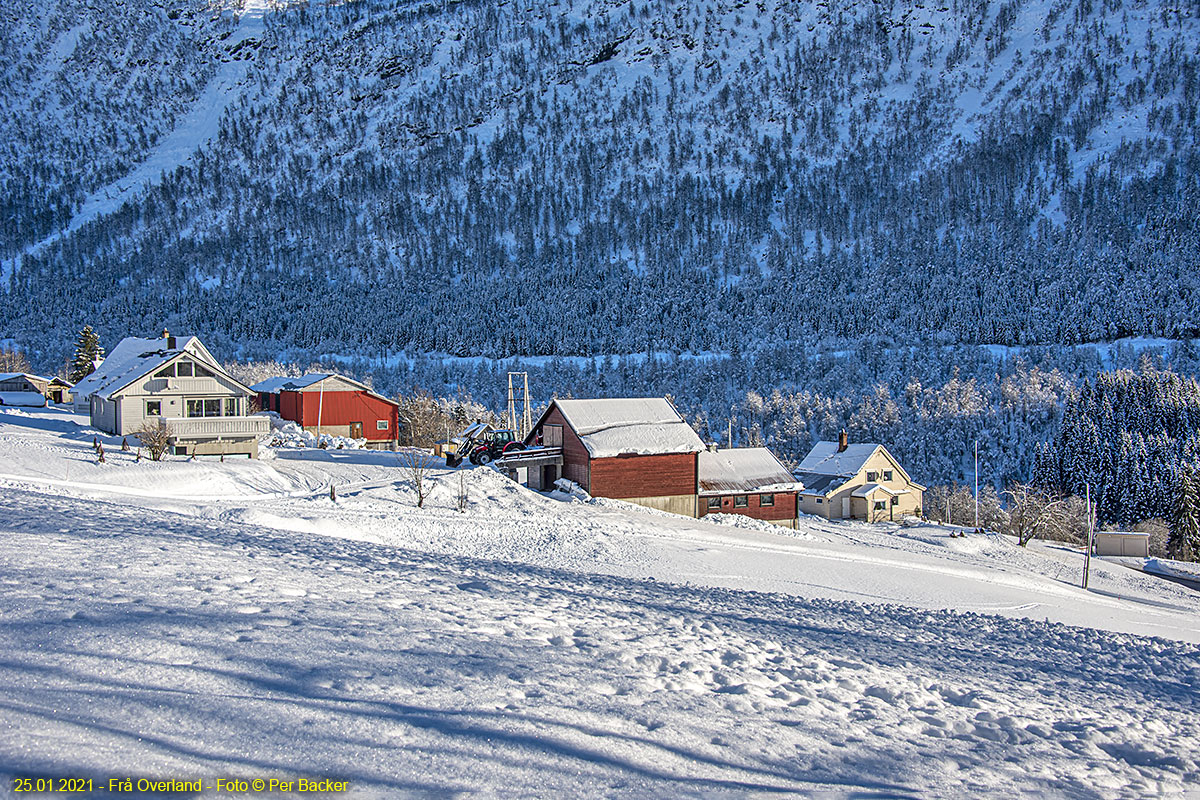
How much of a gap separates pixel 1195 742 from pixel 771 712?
4.65m

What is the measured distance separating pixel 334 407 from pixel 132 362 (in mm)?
14358

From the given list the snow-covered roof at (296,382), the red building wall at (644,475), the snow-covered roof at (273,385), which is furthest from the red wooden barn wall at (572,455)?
the snow-covered roof at (273,385)

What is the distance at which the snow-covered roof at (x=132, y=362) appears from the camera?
36.8m

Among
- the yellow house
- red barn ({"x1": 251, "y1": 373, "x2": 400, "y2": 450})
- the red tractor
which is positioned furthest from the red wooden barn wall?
the yellow house

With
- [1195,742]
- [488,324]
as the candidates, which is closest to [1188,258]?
[488,324]

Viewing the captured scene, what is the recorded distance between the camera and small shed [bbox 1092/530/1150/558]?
4275 cm

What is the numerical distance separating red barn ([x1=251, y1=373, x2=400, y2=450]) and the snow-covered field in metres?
37.4


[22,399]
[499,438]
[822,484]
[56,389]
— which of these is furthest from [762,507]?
[56,389]

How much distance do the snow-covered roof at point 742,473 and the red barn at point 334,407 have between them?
953 inches

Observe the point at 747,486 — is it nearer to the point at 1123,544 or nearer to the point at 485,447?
the point at 485,447

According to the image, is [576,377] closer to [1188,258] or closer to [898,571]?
[898,571]

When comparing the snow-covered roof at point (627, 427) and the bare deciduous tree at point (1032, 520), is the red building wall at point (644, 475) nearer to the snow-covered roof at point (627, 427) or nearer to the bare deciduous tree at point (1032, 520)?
the snow-covered roof at point (627, 427)

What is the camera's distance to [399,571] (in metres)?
11.8

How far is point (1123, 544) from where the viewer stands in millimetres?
43250
